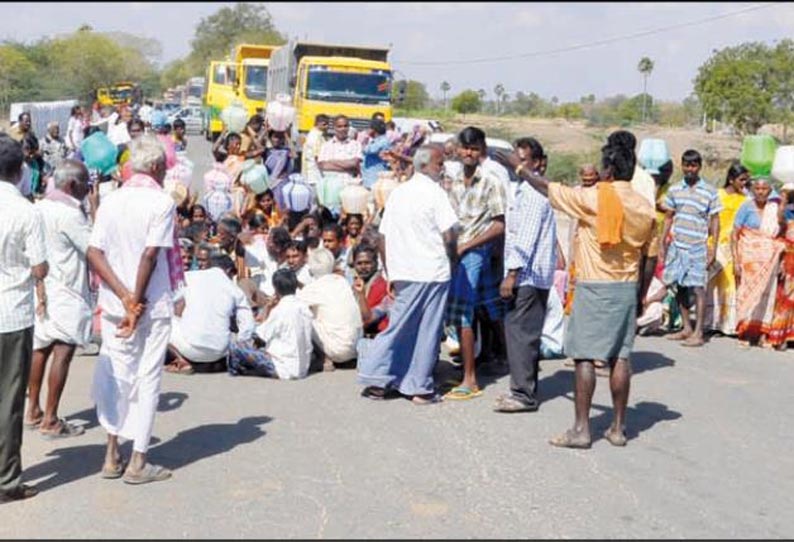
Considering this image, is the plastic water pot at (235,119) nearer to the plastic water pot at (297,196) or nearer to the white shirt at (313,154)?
the white shirt at (313,154)

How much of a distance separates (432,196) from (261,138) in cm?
612

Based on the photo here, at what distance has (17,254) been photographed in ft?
17.4

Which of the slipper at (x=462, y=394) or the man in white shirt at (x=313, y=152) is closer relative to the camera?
the slipper at (x=462, y=394)

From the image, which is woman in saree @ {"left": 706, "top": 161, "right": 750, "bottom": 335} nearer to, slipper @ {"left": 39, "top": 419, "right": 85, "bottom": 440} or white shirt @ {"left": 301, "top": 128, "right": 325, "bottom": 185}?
white shirt @ {"left": 301, "top": 128, "right": 325, "bottom": 185}

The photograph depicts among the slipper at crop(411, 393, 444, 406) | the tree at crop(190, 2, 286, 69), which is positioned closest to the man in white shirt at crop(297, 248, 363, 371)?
the slipper at crop(411, 393, 444, 406)

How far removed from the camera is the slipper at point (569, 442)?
6372mm

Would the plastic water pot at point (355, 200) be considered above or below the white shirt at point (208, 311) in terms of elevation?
above

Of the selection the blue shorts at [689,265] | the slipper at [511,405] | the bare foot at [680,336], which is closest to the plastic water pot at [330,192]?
the blue shorts at [689,265]

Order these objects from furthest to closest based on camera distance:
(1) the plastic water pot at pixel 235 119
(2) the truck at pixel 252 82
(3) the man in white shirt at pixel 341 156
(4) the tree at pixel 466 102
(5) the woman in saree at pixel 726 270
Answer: (4) the tree at pixel 466 102 → (2) the truck at pixel 252 82 → (1) the plastic water pot at pixel 235 119 → (3) the man in white shirt at pixel 341 156 → (5) the woman in saree at pixel 726 270

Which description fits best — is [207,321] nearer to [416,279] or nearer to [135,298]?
[416,279]

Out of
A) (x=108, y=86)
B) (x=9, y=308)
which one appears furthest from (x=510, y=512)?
(x=108, y=86)

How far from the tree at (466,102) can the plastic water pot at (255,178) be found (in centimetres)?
5844

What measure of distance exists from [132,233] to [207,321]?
2.78 metres

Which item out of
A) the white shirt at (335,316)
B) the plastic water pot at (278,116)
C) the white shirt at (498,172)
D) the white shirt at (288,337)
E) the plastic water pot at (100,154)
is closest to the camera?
the white shirt at (498,172)
